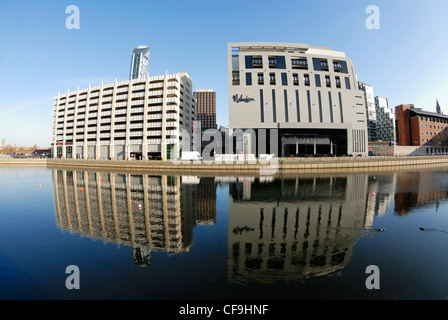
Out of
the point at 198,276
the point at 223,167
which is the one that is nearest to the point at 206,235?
the point at 198,276

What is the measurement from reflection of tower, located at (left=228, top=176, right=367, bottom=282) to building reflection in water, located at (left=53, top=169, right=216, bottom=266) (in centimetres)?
314

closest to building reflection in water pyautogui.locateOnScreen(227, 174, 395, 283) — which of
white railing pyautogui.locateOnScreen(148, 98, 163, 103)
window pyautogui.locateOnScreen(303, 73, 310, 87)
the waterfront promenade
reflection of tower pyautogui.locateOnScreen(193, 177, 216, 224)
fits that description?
reflection of tower pyautogui.locateOnScreen(193, 177, 216, 224)

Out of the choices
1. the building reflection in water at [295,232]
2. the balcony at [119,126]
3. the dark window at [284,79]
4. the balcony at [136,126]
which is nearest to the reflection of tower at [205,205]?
the building reflection in water at [295,232]

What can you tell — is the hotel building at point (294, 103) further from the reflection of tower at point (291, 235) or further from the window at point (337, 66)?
the reflection of tower at point (291, 235)

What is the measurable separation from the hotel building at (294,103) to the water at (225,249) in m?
45.2

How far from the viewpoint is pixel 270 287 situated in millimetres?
7363

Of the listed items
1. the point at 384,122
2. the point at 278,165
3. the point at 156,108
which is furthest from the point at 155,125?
the point at 384,122

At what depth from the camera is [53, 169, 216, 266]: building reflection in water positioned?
11.6 metres

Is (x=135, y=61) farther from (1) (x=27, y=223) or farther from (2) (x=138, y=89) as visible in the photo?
(1) (x=27, y=223)

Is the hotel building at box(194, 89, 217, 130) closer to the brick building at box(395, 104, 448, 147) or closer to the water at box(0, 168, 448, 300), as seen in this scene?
the brick building at box(395, 104, 448, 147)

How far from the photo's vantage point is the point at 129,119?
71.0 m

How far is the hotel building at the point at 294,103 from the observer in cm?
6306
